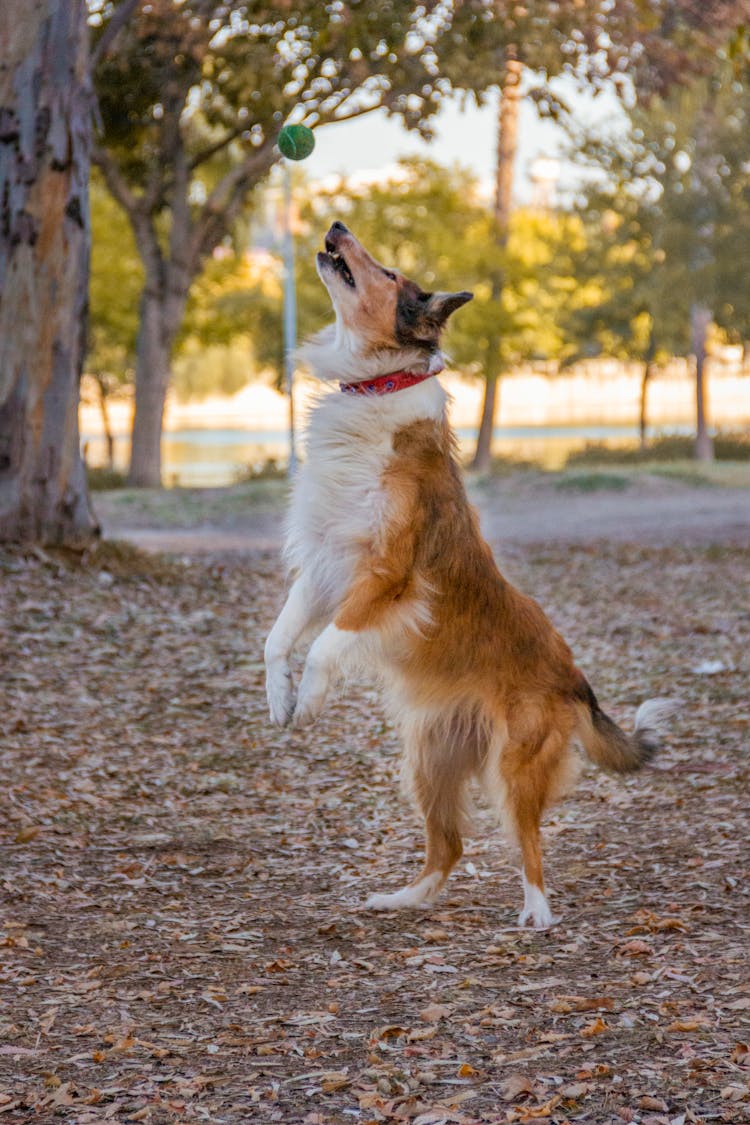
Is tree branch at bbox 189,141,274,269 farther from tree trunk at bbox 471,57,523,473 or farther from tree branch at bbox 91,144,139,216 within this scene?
tree trunk at bbox 471,57,523,473

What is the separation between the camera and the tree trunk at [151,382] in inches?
923

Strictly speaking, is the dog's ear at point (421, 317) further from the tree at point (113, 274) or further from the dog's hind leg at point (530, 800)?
the tree at point (113, 274)

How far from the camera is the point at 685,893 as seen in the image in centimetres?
512

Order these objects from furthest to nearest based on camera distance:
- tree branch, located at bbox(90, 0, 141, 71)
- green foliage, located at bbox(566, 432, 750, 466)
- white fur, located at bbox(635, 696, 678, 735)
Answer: green foliage, located at bbox(566, 432, 750, 466) < tree branch, located at bbox(90, 0, 141, 71) < white fur, located at bbox(635, 696, 678, 735)

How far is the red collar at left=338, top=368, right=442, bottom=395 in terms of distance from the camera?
16.3 feet

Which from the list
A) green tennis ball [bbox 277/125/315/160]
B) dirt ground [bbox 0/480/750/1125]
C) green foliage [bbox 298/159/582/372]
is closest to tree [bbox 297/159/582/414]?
green foliage [bbox 298/159/582/372]

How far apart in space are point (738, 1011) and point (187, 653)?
557 centimetres

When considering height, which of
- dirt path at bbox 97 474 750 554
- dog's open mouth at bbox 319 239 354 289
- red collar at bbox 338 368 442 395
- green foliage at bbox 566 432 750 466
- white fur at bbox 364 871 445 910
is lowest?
white fur at bbox 364 871 445 910

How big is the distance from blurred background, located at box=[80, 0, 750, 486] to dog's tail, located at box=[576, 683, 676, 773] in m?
5.03

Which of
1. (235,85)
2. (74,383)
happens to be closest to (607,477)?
(235,85)

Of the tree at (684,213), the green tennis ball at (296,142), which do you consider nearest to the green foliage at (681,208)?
the tree at (684,213)

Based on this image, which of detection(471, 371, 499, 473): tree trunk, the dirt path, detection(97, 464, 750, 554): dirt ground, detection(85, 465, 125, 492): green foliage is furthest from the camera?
detection(471, 371, 499, 473): tree trunk

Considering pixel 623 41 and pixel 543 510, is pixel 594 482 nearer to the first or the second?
pixel 543 510

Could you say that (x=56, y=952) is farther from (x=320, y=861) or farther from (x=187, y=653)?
(x=187, y=653)
